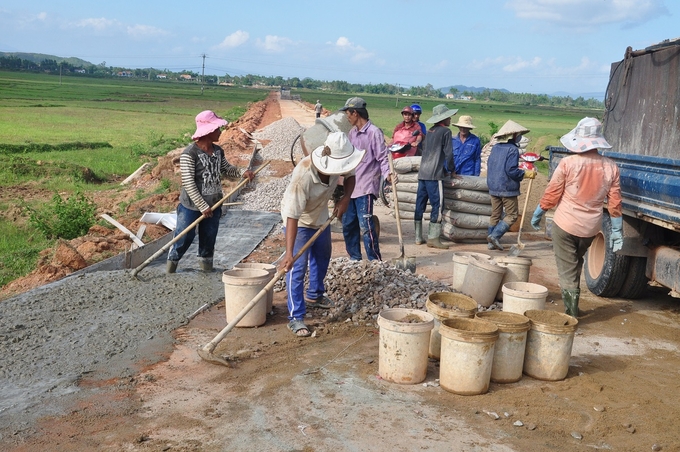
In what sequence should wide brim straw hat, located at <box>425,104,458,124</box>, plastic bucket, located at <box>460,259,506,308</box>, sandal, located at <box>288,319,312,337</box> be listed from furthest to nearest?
1. wide brim straw hat, located at <box>425,104,458,124</box>
2. plastic bucket, located at <box>460,259,506,308</box>
3. sandal, located at <box>288,319,312,337</box>

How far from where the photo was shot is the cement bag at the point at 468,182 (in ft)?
31.6

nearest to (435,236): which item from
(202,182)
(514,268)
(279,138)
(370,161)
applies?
(370,161)

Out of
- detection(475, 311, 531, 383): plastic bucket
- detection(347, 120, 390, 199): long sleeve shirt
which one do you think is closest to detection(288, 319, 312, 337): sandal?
detection(475, 311, 531, 383): plastic bucket

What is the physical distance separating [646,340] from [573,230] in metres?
1.11

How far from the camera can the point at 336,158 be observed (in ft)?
17.4

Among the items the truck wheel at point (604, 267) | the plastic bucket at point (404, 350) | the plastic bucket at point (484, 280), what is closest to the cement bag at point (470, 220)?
the truck wheel at point (604, 267)

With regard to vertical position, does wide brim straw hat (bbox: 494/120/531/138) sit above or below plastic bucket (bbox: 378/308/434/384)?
above

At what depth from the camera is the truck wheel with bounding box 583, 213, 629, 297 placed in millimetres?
6746

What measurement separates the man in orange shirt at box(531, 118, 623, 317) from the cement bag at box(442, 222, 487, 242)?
146 inches

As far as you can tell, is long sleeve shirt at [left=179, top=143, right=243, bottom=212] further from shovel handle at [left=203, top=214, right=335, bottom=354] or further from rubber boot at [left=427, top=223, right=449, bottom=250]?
rubber boot at [left=427, top=223, right=449, bottom=250]

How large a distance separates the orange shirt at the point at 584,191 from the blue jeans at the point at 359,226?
2036mm

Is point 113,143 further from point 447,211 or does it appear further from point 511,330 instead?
point 511,330

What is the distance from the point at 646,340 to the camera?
5809 millimetres

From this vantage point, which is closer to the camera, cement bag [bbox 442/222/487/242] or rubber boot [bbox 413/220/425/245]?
rubber boot [bbox 413/220/425/245]
